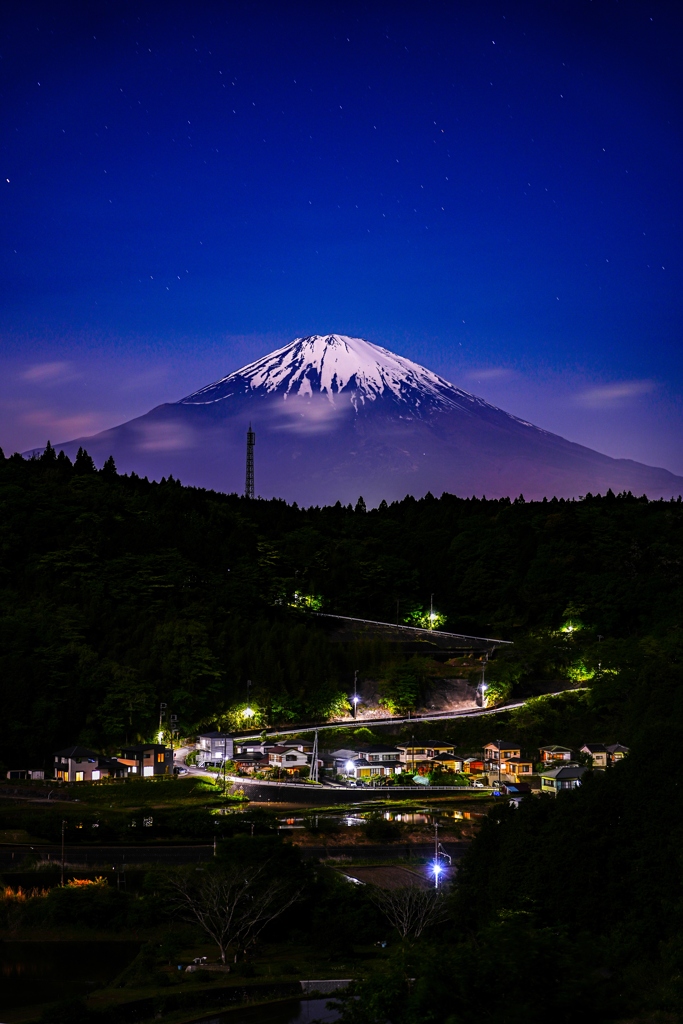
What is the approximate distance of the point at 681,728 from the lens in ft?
49.2

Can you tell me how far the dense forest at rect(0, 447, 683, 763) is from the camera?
Result: 107ft

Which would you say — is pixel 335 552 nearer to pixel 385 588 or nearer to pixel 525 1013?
pixel 385 588

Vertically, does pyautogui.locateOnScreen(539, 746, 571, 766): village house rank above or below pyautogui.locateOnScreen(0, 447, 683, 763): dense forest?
below

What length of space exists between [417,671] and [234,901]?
75.0ft

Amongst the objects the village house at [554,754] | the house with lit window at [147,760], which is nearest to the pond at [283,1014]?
the house with lit window at [147,760]

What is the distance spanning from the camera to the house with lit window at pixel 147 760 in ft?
94.0

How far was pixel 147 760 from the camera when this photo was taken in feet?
94.4

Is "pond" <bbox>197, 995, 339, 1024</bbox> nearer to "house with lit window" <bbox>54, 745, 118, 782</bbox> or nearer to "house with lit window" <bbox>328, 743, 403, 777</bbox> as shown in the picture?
"house with lit window" <bbox>54, 745, 118, 782</bbox>

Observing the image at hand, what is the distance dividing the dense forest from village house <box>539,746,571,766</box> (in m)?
4.77

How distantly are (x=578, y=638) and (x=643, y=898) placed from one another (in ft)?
91.5

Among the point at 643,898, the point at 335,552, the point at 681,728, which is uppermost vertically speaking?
the point at 335,552

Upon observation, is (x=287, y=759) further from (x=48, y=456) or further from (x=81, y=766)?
(x=48, y=456)

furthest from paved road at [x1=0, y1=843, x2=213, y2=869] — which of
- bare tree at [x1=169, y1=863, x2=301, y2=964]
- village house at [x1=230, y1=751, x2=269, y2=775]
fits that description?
village house at [x1=230, y1=751, x2=269, y2=775]

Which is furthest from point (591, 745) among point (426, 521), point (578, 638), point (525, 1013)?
point (426, 521)
